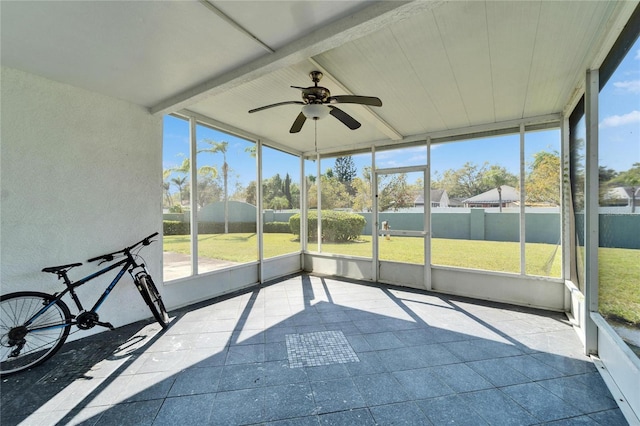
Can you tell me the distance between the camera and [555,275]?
11.6ft

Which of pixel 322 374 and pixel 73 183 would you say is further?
pixel 73 183

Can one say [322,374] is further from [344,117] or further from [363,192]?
[363,192]

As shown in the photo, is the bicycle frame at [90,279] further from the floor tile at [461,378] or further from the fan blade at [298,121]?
the floor tile at [461,378]

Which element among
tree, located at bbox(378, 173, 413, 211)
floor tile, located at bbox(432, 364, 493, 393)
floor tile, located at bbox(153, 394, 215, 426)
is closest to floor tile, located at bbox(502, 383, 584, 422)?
floor tile, located at bbox(432, 364, 493, 393)

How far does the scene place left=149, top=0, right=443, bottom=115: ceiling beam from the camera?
1575 millimetres

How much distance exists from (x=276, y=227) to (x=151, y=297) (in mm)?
2652

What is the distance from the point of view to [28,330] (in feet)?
7.23

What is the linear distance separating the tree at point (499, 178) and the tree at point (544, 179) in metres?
0.19

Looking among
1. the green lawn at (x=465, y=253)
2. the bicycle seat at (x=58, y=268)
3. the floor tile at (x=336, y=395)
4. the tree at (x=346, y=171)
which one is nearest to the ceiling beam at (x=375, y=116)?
the tree at (x=346, y=171)

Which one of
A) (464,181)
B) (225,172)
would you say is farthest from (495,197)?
(225,172)

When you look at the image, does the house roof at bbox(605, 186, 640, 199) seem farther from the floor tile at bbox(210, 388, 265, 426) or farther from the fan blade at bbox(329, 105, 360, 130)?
the floor tile at bbox(210, 388, 265, 426)

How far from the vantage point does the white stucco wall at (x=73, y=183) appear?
7.54 feet

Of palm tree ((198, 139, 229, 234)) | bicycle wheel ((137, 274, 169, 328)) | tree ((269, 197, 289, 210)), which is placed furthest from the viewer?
tree ((269, 197, 289, 210))

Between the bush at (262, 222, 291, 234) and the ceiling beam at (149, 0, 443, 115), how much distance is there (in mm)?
2743
